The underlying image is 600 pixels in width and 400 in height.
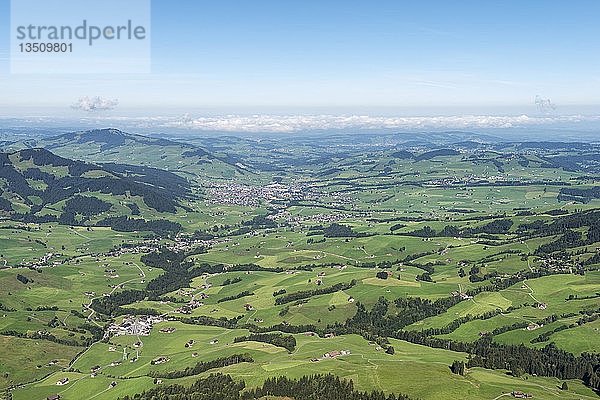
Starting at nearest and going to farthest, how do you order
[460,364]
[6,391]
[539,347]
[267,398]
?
[267,398]
[460,364]
[6,391]
[539,347]

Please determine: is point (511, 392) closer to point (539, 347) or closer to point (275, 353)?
point (539, 347)

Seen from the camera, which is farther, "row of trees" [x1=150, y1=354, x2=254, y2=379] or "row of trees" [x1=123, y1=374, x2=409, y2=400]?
"row of trees" [x1=150, y1=354, x2=254, y2=379]

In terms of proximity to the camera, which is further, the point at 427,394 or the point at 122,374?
the point at 122,374

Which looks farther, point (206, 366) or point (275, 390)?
point (206, 366)

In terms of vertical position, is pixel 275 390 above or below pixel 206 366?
above

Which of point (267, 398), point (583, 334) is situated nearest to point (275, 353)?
point (267, 398)

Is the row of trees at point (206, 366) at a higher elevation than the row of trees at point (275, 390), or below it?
below

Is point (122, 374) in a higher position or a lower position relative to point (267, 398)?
lower

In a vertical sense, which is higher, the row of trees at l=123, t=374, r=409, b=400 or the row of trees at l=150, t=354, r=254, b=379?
the row of trees at l=123, t=374, r=409, b=400

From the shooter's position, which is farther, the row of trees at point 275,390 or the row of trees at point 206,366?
the row of trees at point 206,366

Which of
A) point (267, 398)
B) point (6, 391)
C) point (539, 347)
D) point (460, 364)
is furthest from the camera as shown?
point (539, 347)
